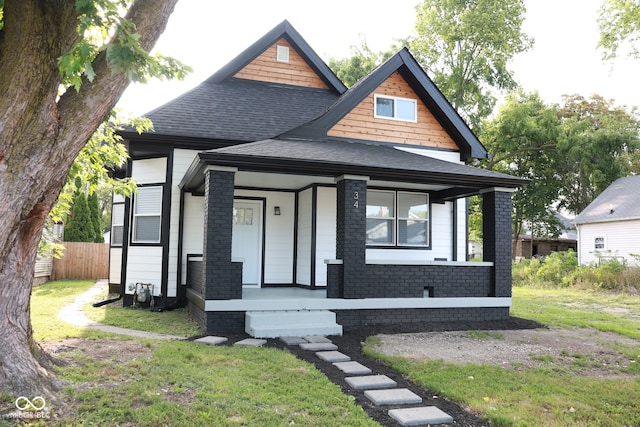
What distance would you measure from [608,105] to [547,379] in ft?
107

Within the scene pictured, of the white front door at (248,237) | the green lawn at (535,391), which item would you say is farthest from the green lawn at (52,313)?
the green lawn at (535,391)

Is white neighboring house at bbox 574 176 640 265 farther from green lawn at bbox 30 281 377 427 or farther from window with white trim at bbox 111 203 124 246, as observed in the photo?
green lawn at bbox 30 281 377 427

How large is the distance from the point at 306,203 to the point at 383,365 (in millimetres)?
5695

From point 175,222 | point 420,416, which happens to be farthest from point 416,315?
point 175,222

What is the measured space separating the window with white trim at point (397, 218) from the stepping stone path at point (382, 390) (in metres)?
4.79

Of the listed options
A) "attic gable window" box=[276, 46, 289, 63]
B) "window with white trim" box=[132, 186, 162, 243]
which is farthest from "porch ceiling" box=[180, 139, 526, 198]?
"attic gable window" box=[276, 46, 289, 63]

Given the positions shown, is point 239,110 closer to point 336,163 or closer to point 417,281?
point 336,163

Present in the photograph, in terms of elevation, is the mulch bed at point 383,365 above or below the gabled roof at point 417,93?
below

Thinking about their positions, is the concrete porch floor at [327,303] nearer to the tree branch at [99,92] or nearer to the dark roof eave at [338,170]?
the dark roof eave at [338,170]

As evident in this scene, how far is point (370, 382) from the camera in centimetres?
521

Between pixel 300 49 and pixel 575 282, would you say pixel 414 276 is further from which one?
pixel 575 282

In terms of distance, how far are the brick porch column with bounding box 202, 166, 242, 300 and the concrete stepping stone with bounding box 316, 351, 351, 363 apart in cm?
204

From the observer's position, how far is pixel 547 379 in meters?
5.57

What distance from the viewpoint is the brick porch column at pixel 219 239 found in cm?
787
